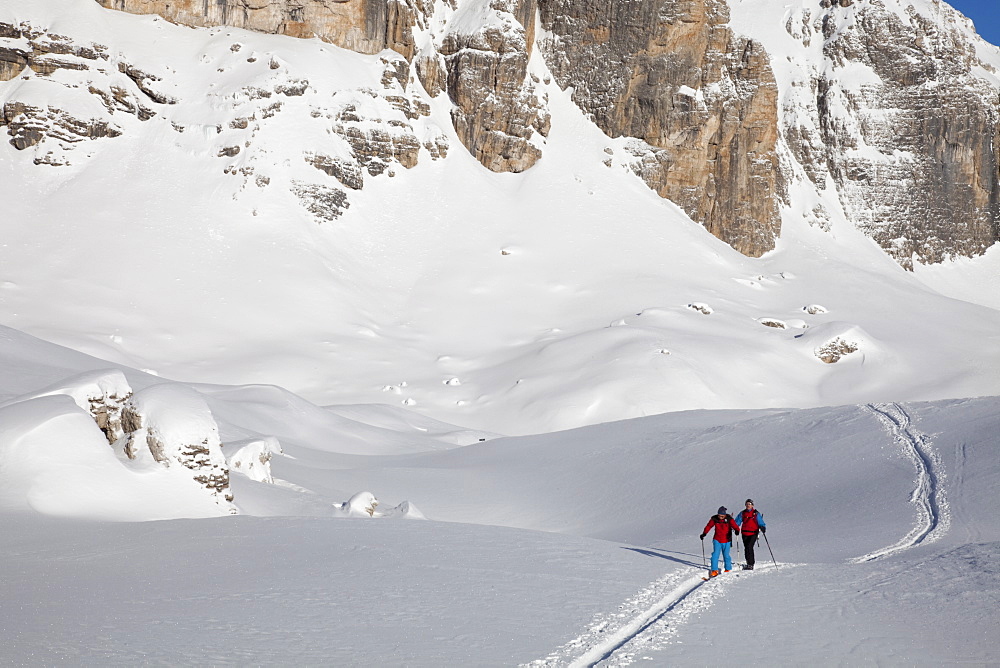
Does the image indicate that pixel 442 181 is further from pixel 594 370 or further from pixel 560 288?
pixel 594 370

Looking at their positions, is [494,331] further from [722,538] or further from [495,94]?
[722,538]

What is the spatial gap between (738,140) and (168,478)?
7543 centimetres

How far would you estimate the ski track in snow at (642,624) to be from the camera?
7617 millimetres

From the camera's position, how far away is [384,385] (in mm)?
45969

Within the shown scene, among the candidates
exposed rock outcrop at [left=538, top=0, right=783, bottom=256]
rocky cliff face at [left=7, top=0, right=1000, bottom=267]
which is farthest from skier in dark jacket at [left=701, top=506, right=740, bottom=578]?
exposed rock outcrop at [left=538, top=0, right=783, bottom=256]

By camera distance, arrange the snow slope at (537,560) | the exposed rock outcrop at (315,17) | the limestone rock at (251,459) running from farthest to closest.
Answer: the exposed rock outcrop at (315,17)
the limestone rock at (251,459)
the snow slope at (537,560)

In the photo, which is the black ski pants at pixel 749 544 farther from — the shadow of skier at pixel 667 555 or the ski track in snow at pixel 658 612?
the shadow of skier at pixel 667 555

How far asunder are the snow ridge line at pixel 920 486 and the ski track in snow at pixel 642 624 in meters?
3.74

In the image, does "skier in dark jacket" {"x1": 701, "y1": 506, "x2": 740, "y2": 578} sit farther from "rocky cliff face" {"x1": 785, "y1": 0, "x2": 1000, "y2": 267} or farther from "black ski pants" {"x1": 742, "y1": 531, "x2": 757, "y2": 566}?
"rocky cliff face" {"x1": 785, "y1": 0, "x2": 1000, "y2": 267}

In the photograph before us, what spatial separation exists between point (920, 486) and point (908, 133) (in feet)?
293

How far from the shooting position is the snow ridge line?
14047 mm

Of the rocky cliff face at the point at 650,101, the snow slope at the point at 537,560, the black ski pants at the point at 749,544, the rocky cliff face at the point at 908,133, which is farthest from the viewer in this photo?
the rocky cliff face at the point at 908,133

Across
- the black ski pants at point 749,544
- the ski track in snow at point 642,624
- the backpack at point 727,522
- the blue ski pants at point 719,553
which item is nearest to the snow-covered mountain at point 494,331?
the ski track in snow at point 642,624

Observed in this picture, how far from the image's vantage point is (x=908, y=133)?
94.4 m
